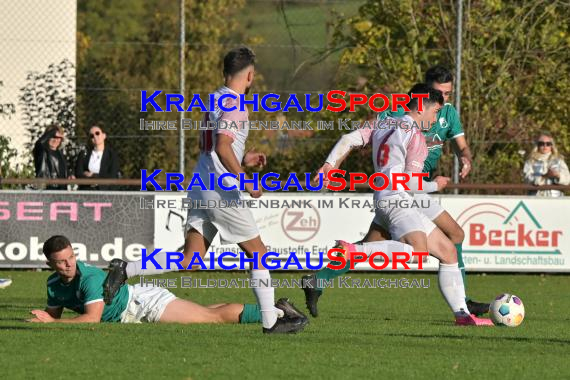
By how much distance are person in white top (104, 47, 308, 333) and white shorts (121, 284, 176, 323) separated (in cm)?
121

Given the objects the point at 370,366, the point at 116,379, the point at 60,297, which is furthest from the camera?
the point at 60,297

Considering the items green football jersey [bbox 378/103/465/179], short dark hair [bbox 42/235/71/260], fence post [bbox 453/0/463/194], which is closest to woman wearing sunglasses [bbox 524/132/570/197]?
fence post [bbox 453/0/463/194]

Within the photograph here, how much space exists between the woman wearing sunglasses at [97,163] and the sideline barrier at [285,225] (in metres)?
0.46

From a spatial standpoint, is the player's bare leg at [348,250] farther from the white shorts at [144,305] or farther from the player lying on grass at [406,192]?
the white shorts at [144,305]

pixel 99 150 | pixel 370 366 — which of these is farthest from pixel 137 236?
pixel 370 366

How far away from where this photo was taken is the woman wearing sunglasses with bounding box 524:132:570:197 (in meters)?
19.0

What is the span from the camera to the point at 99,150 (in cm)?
1861

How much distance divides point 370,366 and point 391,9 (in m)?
13.8

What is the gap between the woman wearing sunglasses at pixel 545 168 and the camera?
19016 mm

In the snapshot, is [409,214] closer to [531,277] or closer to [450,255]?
[450,255]

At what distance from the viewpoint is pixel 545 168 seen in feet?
63.0

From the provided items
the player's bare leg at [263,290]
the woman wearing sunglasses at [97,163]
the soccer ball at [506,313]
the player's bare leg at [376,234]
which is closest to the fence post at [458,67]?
the woman wearing sunglasses at [97,163]

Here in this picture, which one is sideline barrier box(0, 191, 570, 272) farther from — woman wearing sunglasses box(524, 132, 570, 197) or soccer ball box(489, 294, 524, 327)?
soccer ball box(489, 294, 524, 327)

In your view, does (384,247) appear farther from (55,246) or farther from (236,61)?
(55,246)
